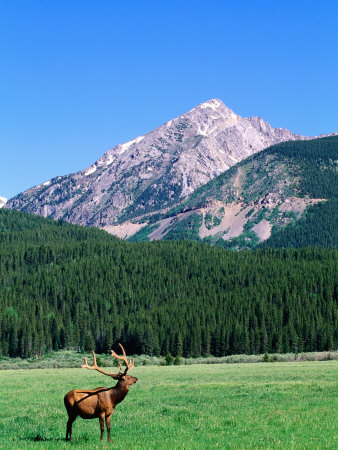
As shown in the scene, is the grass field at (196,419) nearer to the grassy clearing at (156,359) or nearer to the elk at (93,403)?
the elk at (93,403)

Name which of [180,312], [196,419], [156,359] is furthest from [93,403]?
[180,312]

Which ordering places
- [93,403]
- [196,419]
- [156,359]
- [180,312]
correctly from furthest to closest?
[180,312] < [156,359] < [196,419] < [93,403]

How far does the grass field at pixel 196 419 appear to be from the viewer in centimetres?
2161

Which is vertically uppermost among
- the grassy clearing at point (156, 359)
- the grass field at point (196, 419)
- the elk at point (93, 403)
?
the elk at point (93, 403)

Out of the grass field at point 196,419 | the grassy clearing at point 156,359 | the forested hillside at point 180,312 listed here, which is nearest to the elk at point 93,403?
the grass field at point 196,419

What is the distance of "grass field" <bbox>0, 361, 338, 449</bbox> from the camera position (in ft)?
70.9

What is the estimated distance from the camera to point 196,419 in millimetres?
27234

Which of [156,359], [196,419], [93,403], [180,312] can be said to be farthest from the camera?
[180,312]

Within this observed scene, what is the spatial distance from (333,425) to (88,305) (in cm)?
15982

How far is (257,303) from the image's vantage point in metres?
155

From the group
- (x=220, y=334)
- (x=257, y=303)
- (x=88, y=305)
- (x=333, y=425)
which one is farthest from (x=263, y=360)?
(x=88, y=305)

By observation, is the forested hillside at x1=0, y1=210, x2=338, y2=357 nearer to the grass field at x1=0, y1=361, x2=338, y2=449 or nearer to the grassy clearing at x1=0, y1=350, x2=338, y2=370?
the grassy clearing at x1=0, y1=350, x2=338, y2=370

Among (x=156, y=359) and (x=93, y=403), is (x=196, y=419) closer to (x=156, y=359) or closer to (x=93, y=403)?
(x=93, y=403)

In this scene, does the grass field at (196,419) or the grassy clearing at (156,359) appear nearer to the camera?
the grass field at (196,419)
